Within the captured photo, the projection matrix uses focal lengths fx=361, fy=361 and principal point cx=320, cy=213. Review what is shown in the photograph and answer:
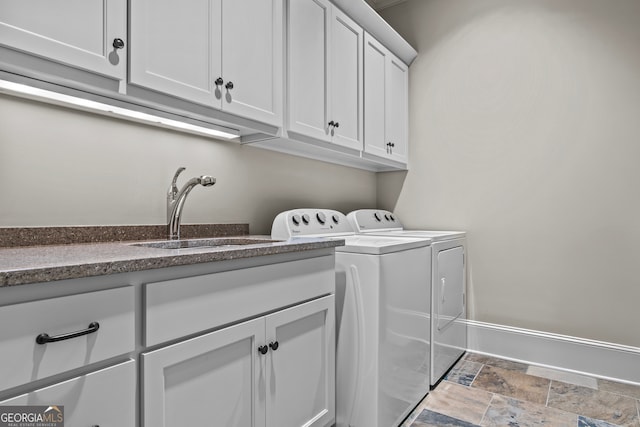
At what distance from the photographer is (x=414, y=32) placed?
121 inches

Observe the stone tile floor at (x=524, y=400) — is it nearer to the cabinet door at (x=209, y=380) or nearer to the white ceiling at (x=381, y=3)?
the cabinet door at (x=209, y=380)

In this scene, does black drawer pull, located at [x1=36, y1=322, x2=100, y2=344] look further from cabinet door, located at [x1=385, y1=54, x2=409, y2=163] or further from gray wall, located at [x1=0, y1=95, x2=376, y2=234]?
cabinet door, located at [x1=385, y1=54, x2=409, y2=163]

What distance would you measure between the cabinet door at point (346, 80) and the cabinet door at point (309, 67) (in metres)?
0.07

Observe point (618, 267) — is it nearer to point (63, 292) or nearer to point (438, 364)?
point (438, 364)

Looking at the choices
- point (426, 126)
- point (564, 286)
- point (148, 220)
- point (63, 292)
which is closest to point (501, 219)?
point (564, 286)

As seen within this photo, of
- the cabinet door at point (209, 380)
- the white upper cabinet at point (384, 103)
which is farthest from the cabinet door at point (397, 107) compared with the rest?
the cabinet door at point (209, 380)

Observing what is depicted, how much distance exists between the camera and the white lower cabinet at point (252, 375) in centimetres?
95

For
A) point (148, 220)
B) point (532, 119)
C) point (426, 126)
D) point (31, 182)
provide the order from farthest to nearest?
1. point (426, 126)
2. point (532, 119)
3. point (148, 220)
4. point (31, 182)

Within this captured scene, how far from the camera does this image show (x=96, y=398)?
2.63ft

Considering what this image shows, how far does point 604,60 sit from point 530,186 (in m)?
0.90

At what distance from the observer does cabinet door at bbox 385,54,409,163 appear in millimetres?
2766

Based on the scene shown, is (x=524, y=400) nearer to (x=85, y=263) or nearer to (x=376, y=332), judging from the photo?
(x=376, y=332)

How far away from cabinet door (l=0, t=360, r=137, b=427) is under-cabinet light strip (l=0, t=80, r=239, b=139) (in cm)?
93

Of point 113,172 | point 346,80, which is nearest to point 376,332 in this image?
point 113,172
